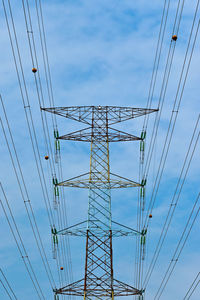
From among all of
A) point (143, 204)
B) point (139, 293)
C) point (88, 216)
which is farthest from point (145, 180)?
point (139, 293)

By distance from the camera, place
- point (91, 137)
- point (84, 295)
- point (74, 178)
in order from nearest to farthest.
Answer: point (84, 295), point (74, 178), point (91, 137)

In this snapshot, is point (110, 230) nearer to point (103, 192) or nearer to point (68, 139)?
point (103, 192)

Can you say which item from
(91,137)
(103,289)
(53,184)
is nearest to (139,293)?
(103,289)

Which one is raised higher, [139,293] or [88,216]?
[88,216]

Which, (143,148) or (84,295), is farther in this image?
(143,148)

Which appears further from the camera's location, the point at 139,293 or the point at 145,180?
the point at 145,180

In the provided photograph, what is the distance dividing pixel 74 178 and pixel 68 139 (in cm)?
360

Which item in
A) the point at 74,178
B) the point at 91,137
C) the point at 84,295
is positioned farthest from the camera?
the point at 91,137

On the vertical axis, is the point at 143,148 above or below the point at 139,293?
above

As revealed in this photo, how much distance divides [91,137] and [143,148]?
13.7 ft

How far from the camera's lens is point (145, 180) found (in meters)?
38.1

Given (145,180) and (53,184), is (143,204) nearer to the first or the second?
(145,180)

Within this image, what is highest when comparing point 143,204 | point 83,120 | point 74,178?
point 83,120

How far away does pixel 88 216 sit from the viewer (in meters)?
36.3
